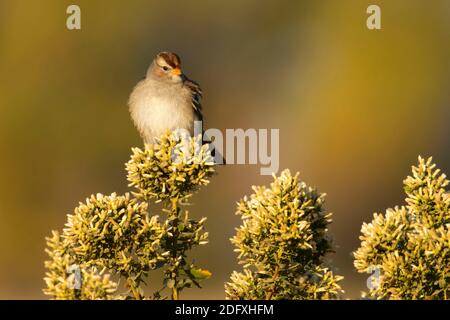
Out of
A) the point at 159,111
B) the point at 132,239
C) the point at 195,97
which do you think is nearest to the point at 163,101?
the point at 159,111

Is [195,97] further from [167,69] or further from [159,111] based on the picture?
[159,111]

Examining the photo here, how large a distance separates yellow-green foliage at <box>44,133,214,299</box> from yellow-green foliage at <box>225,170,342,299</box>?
9.4 inches

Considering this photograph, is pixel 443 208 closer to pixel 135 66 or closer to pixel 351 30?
pixel 135 66

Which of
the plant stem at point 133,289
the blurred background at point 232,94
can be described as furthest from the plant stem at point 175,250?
the blurred background at point 232,94

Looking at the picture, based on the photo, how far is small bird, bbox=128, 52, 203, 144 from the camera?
29.3ft

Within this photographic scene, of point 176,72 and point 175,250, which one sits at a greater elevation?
point 176,72

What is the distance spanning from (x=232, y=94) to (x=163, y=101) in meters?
16.5

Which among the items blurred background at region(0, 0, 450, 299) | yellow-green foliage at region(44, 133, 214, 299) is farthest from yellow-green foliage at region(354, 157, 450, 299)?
blurred background at region(0, 0, 450, 299)

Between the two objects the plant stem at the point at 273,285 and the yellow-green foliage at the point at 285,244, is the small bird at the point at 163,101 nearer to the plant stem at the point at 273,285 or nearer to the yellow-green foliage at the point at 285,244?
the yellow-green foliage at the point at 285,244

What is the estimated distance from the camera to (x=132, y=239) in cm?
407

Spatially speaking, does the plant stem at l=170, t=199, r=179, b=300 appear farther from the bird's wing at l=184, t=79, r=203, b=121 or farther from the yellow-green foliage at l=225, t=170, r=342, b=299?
the bird's wing at l=184, t=79, r=203, b=121

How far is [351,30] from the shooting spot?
27281 millimetres

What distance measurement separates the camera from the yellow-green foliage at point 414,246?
3.85 metres
